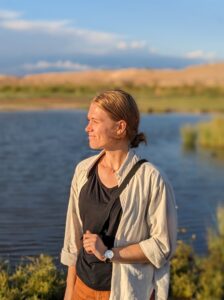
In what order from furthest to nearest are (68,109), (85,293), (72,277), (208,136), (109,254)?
(68,109), (208,136), (72,277), (85,293), (109,254)

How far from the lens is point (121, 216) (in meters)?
2.34

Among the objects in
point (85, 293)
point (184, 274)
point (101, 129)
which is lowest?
point (184, 274)

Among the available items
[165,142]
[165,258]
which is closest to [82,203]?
[165,258]

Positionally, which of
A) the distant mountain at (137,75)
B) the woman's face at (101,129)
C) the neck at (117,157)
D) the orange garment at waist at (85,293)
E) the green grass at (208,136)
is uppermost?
the woman's face at (101,129)

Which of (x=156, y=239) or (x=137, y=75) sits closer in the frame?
(x=156, y=239)

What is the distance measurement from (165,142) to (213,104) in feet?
56.0

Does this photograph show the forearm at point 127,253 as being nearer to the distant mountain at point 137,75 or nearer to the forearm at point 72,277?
the forearm at point 72,277

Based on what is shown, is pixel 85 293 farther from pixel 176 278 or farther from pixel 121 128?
pixel 176 278

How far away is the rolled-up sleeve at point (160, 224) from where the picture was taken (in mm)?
2320

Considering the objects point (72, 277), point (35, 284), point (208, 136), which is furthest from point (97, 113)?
point (208, 136)

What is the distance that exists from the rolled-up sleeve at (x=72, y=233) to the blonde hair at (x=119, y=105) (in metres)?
0.33

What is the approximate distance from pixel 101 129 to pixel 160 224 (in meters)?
0.40

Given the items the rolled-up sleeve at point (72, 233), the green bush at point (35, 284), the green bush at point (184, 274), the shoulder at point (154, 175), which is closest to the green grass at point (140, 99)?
the green bush at point (184, 274)

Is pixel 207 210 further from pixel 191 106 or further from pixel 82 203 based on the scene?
pixel 191 106
